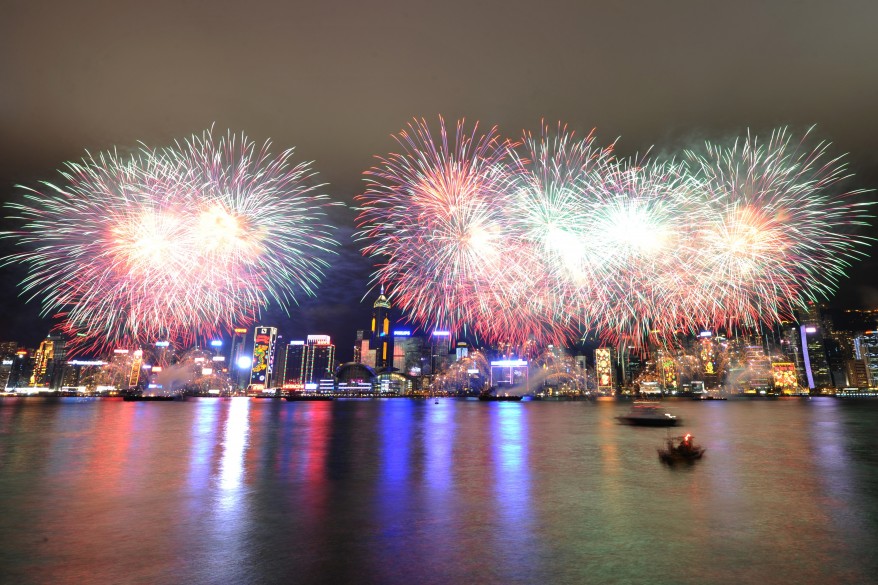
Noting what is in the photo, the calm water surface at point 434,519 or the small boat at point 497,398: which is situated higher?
the calm water surface at point 434,519

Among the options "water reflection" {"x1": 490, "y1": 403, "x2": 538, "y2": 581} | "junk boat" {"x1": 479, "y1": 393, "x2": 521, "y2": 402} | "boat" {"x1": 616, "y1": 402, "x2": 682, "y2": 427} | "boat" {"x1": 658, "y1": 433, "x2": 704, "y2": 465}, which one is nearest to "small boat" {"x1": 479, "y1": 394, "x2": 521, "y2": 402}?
"junk boat" {"x1": 479, "y1": 393, "x2": 521, "y2": 402}

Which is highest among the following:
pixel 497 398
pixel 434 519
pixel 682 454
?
pixel 682 454

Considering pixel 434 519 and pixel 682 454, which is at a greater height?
pixel 682 454

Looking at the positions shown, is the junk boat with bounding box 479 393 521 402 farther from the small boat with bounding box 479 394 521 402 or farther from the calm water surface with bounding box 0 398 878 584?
the calm water surface with bounding box 0 398 878 584

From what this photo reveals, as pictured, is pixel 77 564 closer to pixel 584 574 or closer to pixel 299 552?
pixel 299 552

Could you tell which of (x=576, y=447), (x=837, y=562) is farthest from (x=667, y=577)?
(x=576, y=447)

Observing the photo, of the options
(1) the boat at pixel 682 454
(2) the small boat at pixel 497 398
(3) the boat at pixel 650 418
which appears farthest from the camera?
(2) the small boat at pixel 497 398

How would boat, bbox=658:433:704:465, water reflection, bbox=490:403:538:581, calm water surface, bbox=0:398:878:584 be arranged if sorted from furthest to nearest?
boat, bbox=658:433:704:465 → water reflection, bbox=490:403:538:581 → calm water surface, bbox=0:398:878:584

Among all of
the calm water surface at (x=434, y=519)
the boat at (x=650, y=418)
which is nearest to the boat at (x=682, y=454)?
the calm water surface at (x=434, y=519)

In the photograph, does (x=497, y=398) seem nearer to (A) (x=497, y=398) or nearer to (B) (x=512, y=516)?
(A) (x=497, y=398)

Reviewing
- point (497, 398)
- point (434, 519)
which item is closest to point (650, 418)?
point (434, 519)

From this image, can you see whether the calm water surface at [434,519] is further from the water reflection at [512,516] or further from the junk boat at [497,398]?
the junk boat at [497,398]
